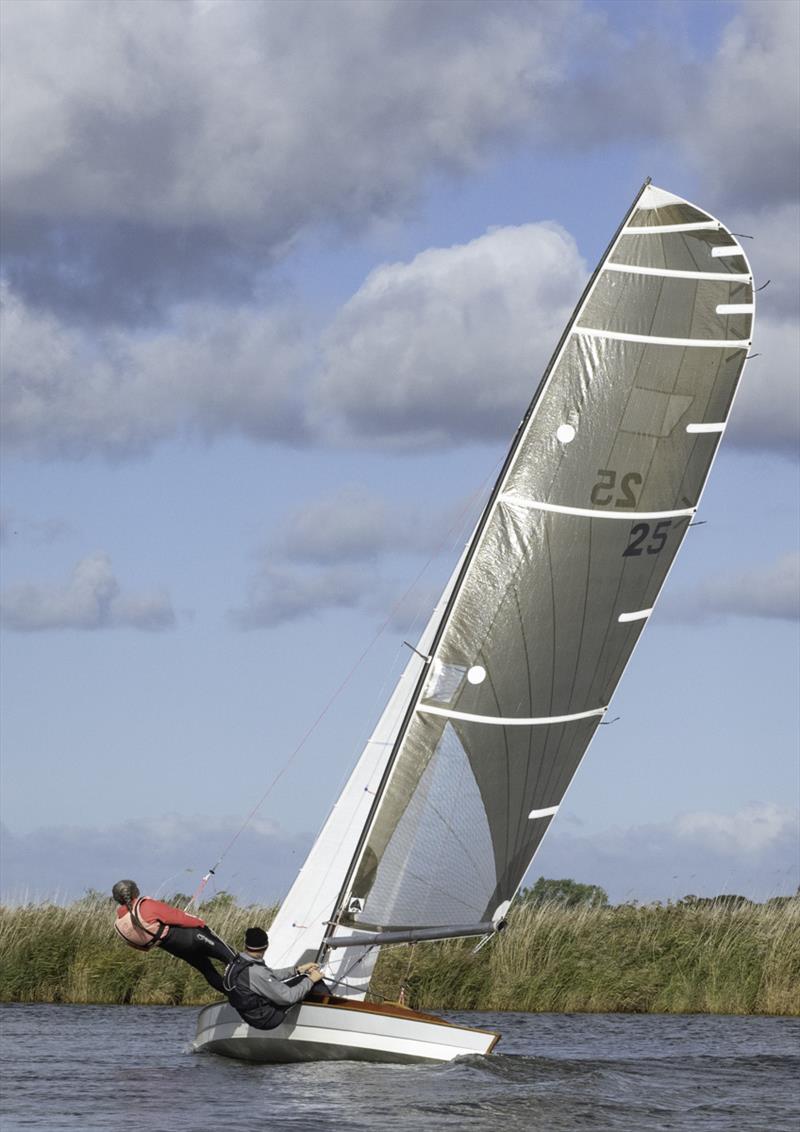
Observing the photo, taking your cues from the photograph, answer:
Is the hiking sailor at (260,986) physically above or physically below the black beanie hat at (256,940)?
below

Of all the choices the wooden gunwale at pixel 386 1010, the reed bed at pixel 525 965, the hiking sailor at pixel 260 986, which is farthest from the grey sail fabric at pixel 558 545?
the reed bed at pixel 525 965

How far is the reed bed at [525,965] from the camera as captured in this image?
A: 2219 cm

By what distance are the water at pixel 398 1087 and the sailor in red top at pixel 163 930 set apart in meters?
1.07

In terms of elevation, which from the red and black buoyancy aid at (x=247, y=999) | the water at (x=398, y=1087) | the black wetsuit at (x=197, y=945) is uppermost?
the black wetsuit at (x=197, y=945)

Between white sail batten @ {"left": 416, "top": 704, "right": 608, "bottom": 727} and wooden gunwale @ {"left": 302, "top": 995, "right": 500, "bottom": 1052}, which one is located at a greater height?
white sail batten @ {"left": 416, "top": 704, "right": 608, "bottom": 727}

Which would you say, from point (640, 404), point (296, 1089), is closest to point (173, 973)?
point (296, 1089)

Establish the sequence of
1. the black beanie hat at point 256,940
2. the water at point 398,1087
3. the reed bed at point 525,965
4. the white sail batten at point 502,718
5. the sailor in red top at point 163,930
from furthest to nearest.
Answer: the reed bed at point 525,965 < the white sail batten at point 502,718 < the sailor in red top at point 163,930 < the black beanie hat at point 256,940 < the water at point 398,1087

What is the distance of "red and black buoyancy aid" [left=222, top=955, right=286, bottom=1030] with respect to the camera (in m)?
15.3

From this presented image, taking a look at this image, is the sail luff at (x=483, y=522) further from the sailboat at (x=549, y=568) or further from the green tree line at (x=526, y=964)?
the green tree line at (x=526, y=964)

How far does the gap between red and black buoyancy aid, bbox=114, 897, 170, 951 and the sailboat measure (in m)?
0.97

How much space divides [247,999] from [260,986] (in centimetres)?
24

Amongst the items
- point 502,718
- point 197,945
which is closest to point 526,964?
point 502,718

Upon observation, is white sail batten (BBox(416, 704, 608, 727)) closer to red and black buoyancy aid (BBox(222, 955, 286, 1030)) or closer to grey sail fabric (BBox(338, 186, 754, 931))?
grey sail fabric (BBox(338, 186, 754, 931))

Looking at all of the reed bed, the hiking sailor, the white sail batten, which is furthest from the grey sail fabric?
the reed bed
